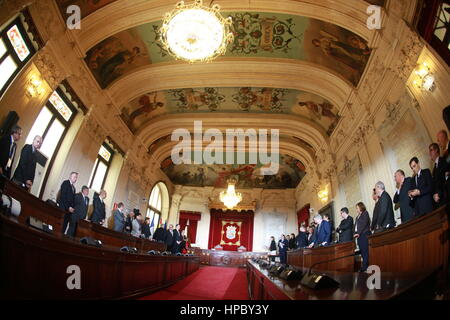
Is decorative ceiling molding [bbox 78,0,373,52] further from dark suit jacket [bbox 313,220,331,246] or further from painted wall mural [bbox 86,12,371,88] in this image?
dark suit jacket [bbox 313,220,331,246]

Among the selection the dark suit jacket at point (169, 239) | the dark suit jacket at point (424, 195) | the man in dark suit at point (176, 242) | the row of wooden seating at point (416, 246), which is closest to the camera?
the row of wooden seating at point (416, 246)

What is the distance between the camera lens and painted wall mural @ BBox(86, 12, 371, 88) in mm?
6203

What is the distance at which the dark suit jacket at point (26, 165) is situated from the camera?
4609 millimetres

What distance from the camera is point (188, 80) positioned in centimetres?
800

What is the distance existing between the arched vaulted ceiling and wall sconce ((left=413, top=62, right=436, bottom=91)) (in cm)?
154

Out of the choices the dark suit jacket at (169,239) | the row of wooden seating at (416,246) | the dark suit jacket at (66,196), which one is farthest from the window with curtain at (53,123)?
the row of wooden seating at (416,246)

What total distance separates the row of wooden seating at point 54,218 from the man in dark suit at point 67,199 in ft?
1.25

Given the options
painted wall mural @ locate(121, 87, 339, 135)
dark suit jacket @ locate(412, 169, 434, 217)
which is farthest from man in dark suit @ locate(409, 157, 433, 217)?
painted wall mural @ locate(121, 87, 339, 135)

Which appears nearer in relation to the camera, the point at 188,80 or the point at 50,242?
the point at 50,242

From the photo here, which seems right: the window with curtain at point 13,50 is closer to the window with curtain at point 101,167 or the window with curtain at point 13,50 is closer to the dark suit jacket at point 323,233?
the window with curtain at point 101,167
